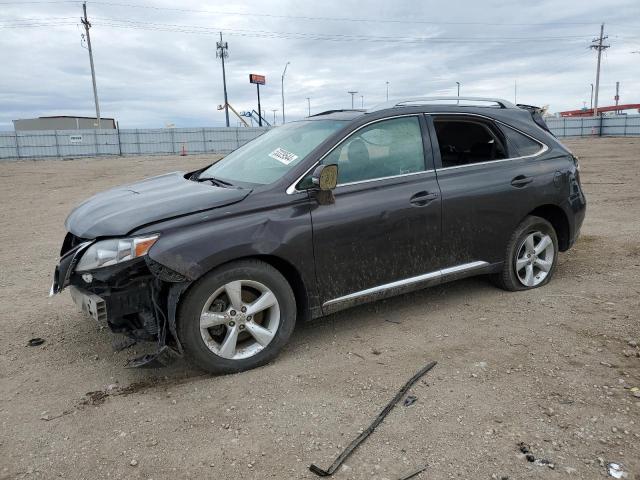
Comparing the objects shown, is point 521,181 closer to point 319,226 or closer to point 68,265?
point 319,226

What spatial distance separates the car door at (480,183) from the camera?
13.7 feet

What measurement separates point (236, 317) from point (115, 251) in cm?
83

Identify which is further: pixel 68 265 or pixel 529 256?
pixel 529 256

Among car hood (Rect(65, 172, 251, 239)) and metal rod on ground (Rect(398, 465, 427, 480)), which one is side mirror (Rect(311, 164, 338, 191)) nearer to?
car hood (Rect(65, 172, 251, 239))

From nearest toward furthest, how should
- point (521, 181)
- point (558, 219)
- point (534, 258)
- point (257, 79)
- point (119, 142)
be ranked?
point (521, 181) < point (534, 258) < point (558, 219) < point (119, 142) < point (257, 79)

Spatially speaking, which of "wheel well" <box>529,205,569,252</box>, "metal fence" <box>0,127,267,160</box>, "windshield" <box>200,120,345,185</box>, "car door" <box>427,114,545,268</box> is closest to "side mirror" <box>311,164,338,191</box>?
"windshield" <box>200,120,345,185</box>

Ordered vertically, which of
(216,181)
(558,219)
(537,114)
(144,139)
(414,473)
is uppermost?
(144,139)

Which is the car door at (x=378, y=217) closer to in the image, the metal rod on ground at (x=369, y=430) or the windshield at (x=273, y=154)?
the windshield at (x=273, y=154)

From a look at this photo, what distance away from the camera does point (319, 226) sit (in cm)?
353

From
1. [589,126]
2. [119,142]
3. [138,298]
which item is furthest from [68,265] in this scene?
[589,126]

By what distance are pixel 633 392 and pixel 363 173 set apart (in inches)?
85.7

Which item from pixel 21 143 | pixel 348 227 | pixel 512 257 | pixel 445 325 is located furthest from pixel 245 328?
pixel 21 143

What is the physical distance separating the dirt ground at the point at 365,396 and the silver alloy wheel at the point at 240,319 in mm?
197

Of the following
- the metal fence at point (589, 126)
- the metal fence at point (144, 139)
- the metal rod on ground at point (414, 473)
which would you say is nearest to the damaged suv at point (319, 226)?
the metal rod on ground at point (414, 473)
